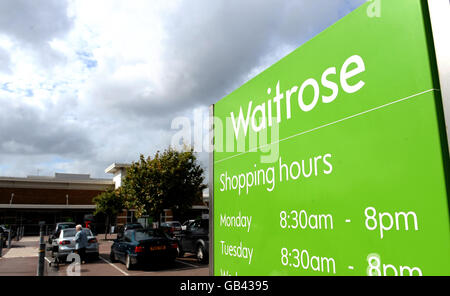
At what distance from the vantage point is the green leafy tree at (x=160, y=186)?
18859 millimetres

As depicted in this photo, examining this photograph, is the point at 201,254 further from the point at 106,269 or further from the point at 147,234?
the point at 106,269

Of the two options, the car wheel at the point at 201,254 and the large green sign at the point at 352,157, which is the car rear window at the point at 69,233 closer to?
the car wheel at the point at 201,254

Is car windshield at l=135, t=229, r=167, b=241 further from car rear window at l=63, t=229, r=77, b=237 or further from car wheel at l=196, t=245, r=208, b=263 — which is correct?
car rear window at l=63, t=229, r=77, b=237

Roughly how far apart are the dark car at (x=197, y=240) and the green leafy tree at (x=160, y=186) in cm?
289

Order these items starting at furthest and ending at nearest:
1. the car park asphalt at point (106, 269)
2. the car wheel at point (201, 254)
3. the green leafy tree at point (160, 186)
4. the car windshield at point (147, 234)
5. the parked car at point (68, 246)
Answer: the green leafy tree at point (160, 186), the parked car at point (68, 246), the car wheel at point (201, 254), the car windshield at point (147, 234), the car park asphalt at point (106, 269)

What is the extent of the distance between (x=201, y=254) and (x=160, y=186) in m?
5.70

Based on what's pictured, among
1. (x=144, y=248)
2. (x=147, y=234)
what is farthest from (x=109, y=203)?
(x=144, y=248)

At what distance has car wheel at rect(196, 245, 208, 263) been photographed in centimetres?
1425

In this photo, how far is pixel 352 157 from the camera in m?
1.79

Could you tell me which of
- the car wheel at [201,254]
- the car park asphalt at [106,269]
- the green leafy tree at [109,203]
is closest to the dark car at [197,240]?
the car wheel at [201,254]

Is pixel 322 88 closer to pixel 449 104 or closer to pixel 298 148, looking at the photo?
pixel 298 148

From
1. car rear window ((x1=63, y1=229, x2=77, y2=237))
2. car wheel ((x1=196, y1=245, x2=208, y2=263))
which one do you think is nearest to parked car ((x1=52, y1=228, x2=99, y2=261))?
car rear window ((x1=63, y1=229, x2=77, y2=237))

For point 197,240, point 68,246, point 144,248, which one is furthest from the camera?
point 68,246
